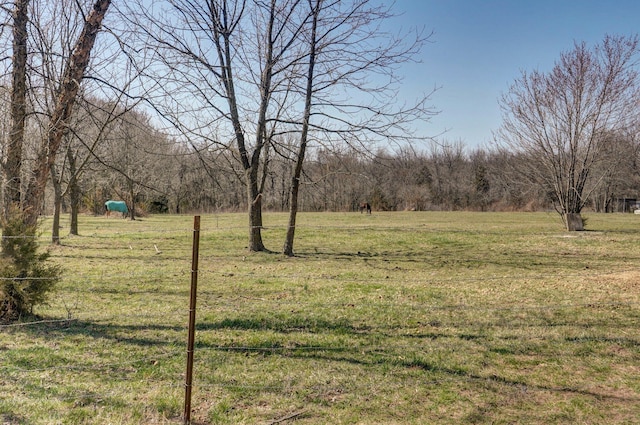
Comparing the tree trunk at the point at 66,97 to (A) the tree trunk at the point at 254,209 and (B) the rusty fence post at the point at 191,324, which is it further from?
(A) the tree trunk at the point at 254,209

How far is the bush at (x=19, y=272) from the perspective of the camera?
491cm

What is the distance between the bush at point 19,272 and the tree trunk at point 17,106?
31 centimetres

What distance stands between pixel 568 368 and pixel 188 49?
402 inches

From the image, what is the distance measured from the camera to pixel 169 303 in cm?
646

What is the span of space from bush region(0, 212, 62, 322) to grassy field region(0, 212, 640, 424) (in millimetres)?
294

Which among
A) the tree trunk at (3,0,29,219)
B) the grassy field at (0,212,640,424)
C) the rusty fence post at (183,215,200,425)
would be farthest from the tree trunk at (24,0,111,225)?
the rusty fence post at (183,215,200,425)

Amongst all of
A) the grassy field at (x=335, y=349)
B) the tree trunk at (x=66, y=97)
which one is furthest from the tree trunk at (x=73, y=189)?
the tree trunk at (x=66, y=97)

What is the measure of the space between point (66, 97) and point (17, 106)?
64cm

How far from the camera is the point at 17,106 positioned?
5.22 m

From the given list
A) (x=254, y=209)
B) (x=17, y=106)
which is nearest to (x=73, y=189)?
(x=254, y=209)

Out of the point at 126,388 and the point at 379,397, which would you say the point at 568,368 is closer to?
the point at 379,397

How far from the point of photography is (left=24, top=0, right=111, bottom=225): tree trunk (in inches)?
202

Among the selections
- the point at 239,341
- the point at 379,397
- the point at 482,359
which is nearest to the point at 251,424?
the point at 379,397

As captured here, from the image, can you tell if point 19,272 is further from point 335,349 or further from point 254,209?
point 254,209
